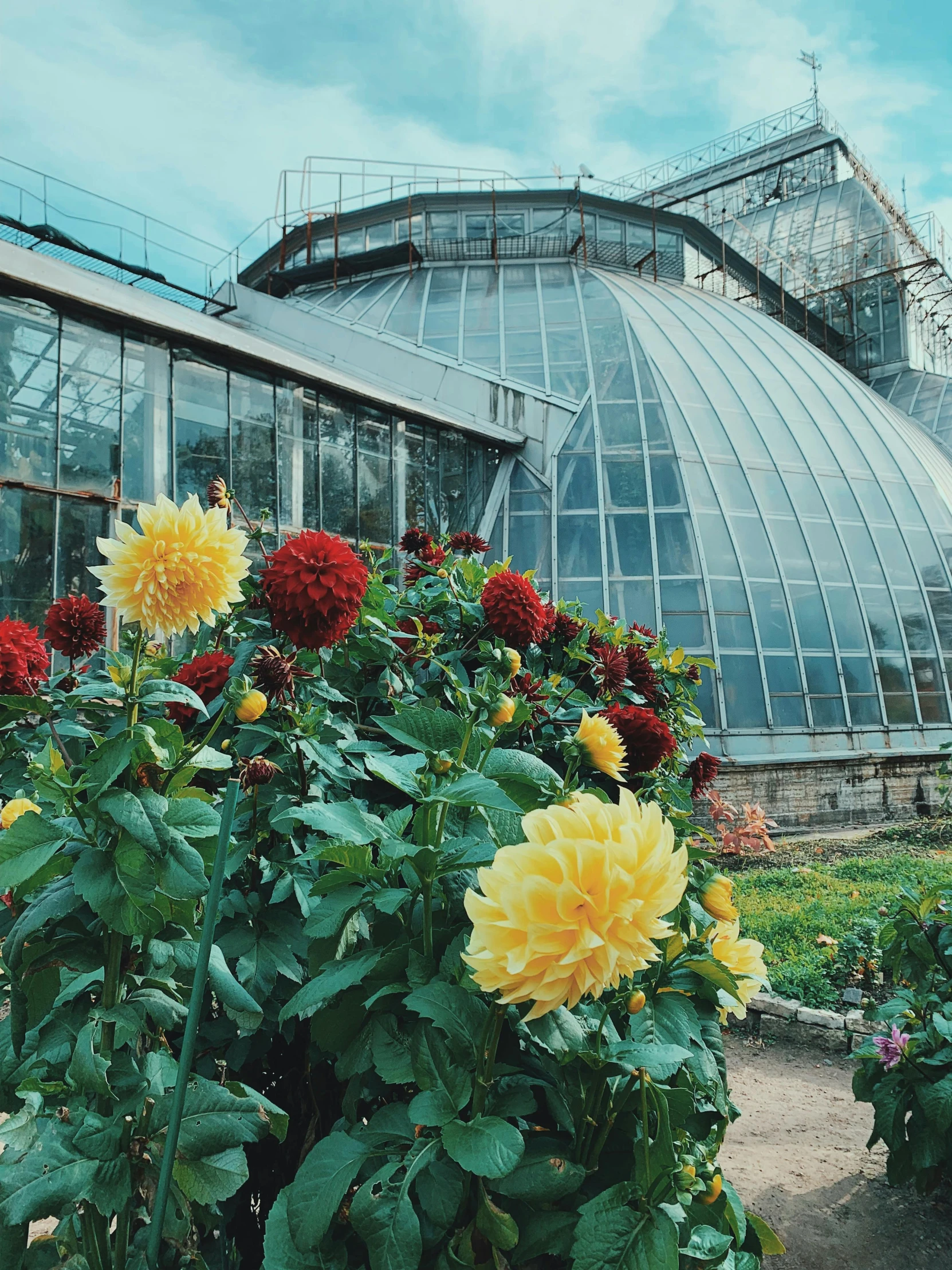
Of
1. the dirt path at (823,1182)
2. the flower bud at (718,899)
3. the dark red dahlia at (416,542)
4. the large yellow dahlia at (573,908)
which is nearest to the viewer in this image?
the large yellow dahlia at (573,908)

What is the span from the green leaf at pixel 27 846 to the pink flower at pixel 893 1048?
125 inches

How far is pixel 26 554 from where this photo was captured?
9789 millimetres

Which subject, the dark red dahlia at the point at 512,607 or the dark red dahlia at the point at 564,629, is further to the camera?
the dark red dahlia at the point at 564,629

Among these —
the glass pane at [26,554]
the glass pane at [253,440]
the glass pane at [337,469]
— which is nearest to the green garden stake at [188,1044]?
the glass pane at [26,554]

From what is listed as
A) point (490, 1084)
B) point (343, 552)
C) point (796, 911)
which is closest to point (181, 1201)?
point (490, 1084)

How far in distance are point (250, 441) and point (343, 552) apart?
1124 cm

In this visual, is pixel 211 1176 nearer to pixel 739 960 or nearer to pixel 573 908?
pixel 573 908

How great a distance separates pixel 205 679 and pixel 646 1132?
1.41m

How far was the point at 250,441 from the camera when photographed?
12.4 m

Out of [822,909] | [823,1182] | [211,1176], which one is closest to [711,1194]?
[211,1176]

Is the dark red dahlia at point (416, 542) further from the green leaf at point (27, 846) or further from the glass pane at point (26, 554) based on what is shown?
the glass pane at point (26, 554)

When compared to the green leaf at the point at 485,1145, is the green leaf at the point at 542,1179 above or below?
below

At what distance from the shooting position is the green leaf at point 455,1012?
133 cm

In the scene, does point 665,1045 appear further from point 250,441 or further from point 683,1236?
point 250,441
